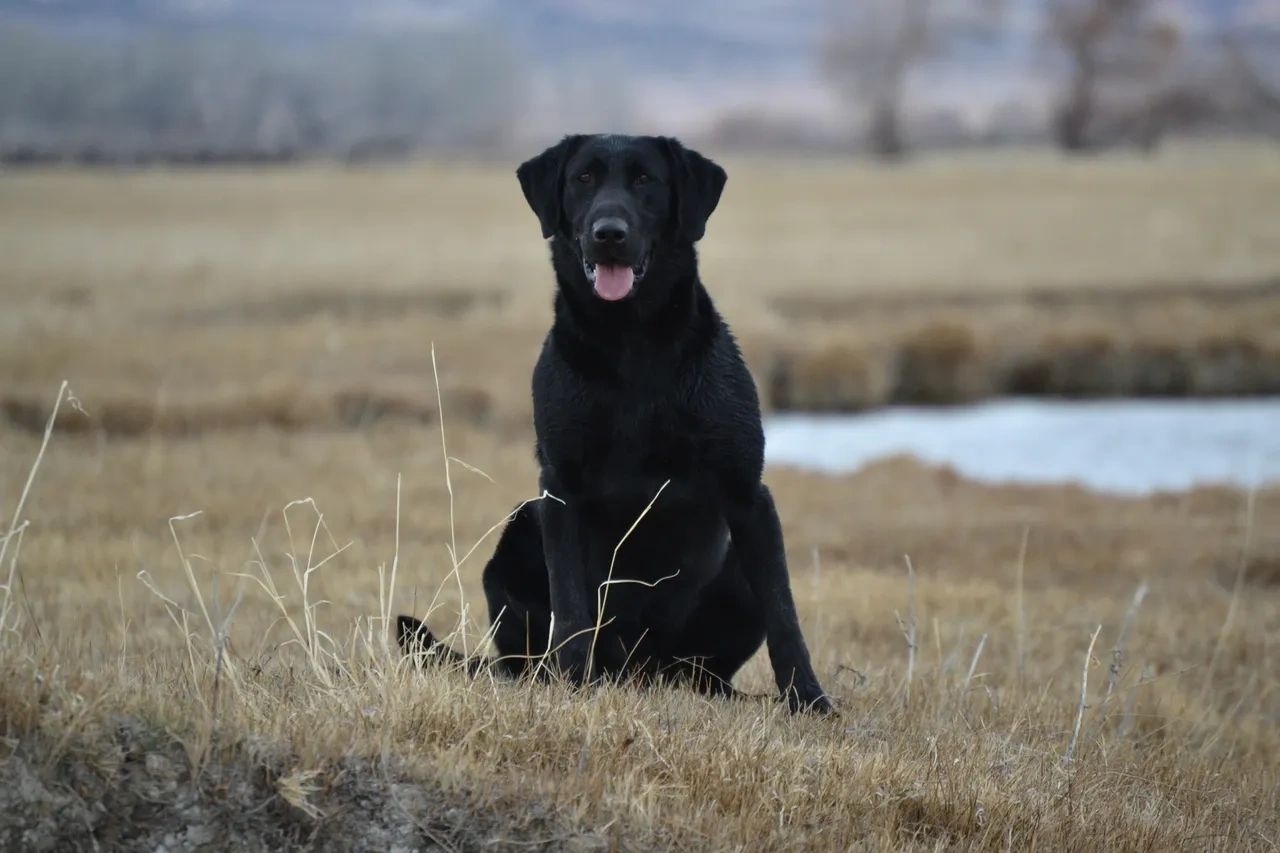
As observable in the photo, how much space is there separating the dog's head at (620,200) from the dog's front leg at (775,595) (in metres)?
0.84

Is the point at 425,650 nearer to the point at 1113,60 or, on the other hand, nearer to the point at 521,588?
the point at 521,588

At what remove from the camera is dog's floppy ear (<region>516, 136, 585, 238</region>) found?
202 inches

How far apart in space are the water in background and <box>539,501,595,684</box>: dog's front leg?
28.6ft

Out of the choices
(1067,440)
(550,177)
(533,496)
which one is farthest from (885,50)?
(550,177)

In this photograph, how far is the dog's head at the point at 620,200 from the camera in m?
4.74

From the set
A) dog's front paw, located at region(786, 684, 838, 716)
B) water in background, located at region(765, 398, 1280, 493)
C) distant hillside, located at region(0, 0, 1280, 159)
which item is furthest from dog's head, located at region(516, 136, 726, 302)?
distant hillside, located at region(0, 0, 1280, 159)

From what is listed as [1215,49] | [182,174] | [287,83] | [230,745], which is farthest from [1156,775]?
[287,83]

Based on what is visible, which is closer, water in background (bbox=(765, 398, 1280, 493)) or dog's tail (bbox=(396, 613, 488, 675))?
dog's tail (bbox=(396, 613, 488, 675))

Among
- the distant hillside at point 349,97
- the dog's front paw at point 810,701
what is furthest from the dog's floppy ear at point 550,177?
the distant hillside at point 349,97

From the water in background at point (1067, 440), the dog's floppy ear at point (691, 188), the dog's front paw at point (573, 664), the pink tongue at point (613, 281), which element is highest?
the dog's floppy ear at point (691, 188)

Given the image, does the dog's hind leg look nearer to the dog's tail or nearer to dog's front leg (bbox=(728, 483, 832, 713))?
the dog's tail

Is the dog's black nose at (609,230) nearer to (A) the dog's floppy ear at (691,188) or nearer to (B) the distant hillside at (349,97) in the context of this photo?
(A) the dog's floppy ear at (691,188)

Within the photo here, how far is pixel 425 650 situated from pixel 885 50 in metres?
67.2

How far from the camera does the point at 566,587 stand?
4840 millimetres
